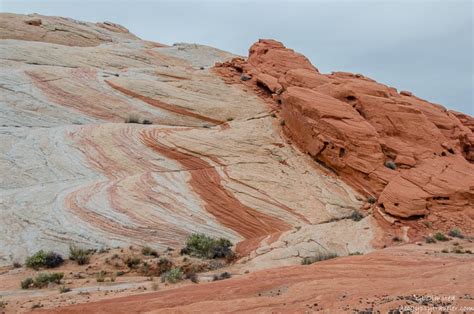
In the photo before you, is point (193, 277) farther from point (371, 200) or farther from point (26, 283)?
point (371, 200)

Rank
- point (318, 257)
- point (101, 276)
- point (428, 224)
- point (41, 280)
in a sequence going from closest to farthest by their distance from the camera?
point (41, 280)
point (101, 276)
point (318, 257)
point (428, 224)

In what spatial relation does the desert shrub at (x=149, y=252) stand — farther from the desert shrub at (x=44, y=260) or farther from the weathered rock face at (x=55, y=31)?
the weathered rock face at (x=55, y=31)

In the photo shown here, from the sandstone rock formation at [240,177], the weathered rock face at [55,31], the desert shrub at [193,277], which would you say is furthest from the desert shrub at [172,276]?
the weathered rock face at [55,31]

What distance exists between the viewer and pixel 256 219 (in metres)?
20.0

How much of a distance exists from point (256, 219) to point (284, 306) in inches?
382

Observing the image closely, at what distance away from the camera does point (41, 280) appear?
13.7 meters

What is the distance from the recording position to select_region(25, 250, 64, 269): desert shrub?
15.0m

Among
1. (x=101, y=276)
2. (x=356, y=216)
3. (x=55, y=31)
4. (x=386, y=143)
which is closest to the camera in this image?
(x=101, y=276)

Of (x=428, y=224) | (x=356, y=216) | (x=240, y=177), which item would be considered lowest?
(x=428, y=224)

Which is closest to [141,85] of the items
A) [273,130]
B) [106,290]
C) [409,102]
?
[273,130]

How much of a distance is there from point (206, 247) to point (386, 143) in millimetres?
13708

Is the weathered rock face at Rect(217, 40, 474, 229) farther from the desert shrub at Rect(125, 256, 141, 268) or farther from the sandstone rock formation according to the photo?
the desert shrub at Rect(125, 256, 141, 268)

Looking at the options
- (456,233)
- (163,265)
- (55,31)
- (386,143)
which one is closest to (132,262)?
(163,265)

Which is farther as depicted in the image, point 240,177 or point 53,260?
point 240,177
